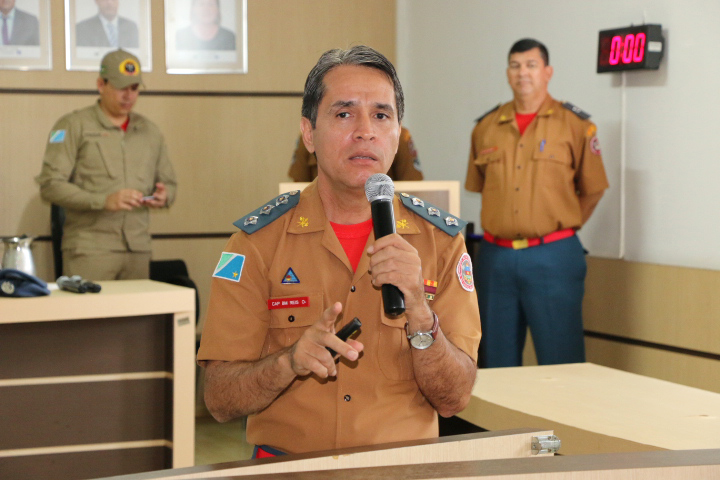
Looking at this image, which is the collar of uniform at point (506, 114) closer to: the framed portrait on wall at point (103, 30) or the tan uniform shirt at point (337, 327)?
the framed portrait on wall at point (103, 30)

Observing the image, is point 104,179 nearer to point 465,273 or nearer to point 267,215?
point 267,215

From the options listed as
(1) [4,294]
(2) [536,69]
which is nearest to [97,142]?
(1) [4,294]

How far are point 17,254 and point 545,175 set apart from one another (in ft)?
7.86

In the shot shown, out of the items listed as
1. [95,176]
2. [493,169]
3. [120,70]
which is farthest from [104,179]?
[493,169]

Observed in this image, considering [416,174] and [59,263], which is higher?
[416,174]

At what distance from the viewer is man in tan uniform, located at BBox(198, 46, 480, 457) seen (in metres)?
1.53

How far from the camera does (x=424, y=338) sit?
142 cm

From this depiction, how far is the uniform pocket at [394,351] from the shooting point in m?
1.56

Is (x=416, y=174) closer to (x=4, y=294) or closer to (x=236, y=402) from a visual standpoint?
(x=4, y=294)

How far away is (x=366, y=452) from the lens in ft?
3.76

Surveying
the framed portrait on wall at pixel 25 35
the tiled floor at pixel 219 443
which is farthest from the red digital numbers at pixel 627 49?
the framed portrait on wall at pixel 25 35

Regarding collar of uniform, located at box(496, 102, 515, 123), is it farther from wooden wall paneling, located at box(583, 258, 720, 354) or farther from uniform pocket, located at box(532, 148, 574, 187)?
wooden wall paneling, located at box(583, 258, 720, 354)

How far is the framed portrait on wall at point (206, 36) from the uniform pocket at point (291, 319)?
4.24m

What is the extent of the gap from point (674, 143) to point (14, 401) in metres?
3.02
